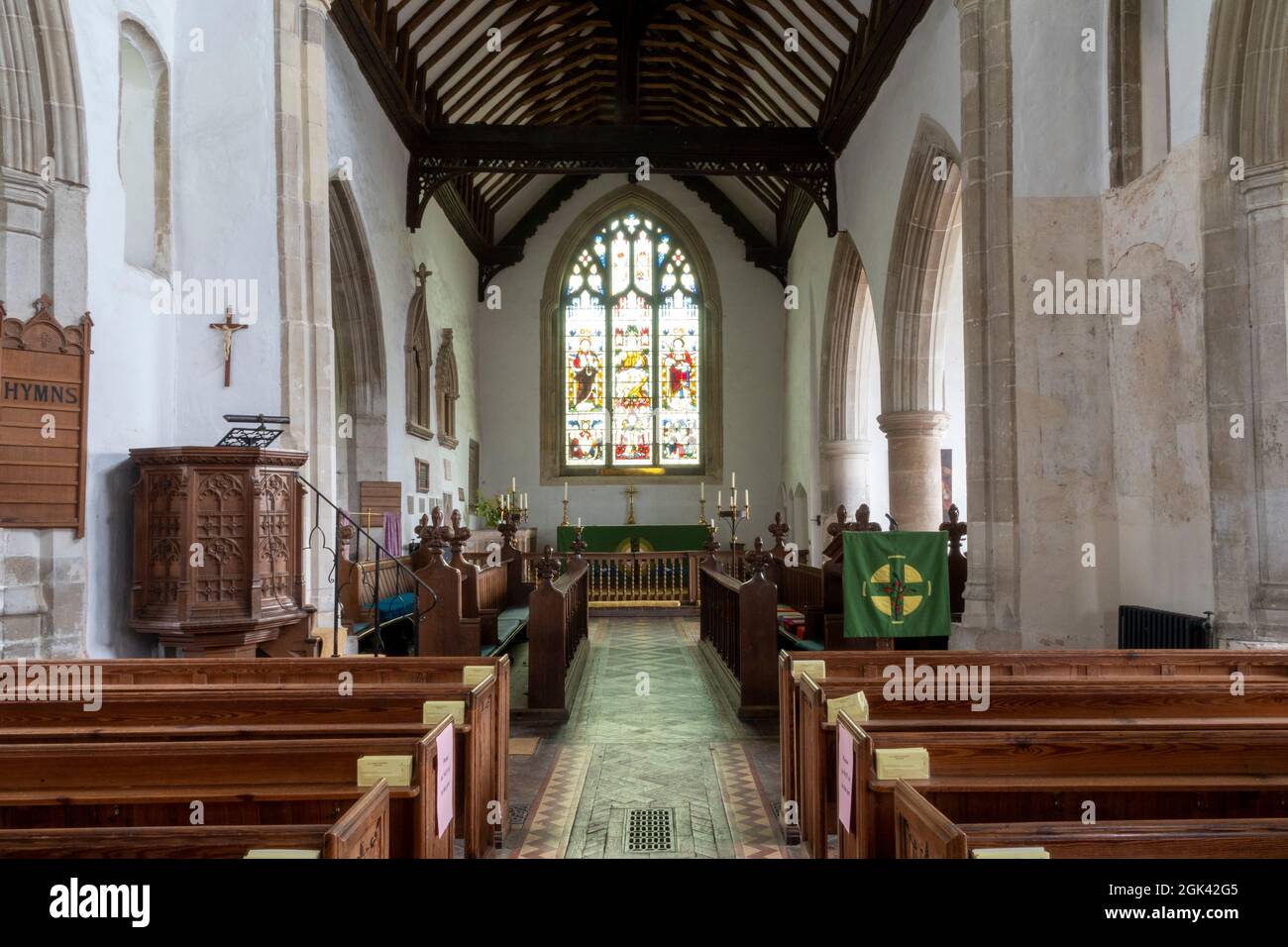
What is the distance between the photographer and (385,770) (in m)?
2.12

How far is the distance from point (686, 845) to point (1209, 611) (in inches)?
117

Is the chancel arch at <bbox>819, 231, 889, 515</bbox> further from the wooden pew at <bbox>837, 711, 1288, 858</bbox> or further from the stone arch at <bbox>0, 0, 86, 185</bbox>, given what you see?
the wooden pew at <bbox>837, 711, 1288, 858</bbox>

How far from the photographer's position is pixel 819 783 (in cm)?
283

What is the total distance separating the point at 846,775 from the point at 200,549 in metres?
3.49

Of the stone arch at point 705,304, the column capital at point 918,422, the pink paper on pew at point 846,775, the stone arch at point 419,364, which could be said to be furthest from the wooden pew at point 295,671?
the stone arch at point 705,304

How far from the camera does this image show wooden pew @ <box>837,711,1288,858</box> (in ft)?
7.07

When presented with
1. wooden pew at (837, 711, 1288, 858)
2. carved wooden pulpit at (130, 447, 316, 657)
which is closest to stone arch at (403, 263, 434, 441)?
carved wooden pulpit at (130, 447, 316, 657)

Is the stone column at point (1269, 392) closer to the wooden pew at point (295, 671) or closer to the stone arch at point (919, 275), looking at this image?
the wooden pew at point (295, 671)

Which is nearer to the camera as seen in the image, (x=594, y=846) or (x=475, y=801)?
(x=475, y=801)

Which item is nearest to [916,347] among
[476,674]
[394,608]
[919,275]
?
[919,275]

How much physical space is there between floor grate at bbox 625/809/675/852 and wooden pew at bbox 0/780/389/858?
181cm

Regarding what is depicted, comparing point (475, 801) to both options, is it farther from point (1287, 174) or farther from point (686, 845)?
point (1287, 174)

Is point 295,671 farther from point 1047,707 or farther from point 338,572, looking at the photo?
point 1047,707
